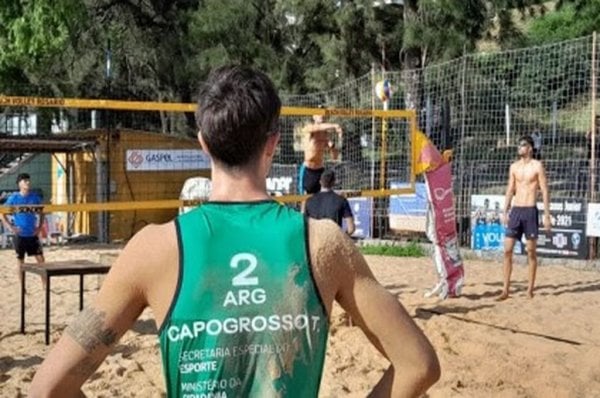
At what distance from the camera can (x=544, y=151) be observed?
16719 mm

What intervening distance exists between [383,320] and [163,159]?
16335 mm

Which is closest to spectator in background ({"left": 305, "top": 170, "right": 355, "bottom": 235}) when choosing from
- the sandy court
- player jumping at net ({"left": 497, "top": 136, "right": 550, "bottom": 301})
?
the sandy court

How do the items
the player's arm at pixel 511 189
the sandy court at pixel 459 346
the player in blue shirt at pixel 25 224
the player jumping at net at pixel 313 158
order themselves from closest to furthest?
the sandy court at pixel 459 346, the player jumping at net at pixel 313 158, the player's arm at pixel 511 189, the player in blue shirt at pixel 25 224

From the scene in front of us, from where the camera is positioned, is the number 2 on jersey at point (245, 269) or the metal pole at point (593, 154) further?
the metal pole at point (593, 154)

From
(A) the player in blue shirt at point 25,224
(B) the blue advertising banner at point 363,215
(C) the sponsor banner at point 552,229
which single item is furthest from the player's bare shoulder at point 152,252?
(B) the blue advertising banner at point 363,215

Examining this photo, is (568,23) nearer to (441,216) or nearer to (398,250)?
(398,250)

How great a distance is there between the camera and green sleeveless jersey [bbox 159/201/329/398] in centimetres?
146

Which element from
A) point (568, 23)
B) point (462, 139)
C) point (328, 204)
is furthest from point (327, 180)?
point (568, 23)

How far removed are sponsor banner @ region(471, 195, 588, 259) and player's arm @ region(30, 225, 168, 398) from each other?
1041cm

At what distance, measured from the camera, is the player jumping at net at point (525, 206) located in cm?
926

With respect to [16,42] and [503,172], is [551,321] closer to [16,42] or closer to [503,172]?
[503,172]

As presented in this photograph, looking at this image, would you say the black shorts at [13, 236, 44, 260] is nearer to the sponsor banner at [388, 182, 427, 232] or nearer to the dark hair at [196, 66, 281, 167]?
the sponsor banner at [388, 182, 427, 232]

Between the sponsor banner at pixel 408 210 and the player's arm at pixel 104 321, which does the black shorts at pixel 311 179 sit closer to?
the sponsor banner at pixel 408 210

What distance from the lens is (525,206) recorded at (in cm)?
941
